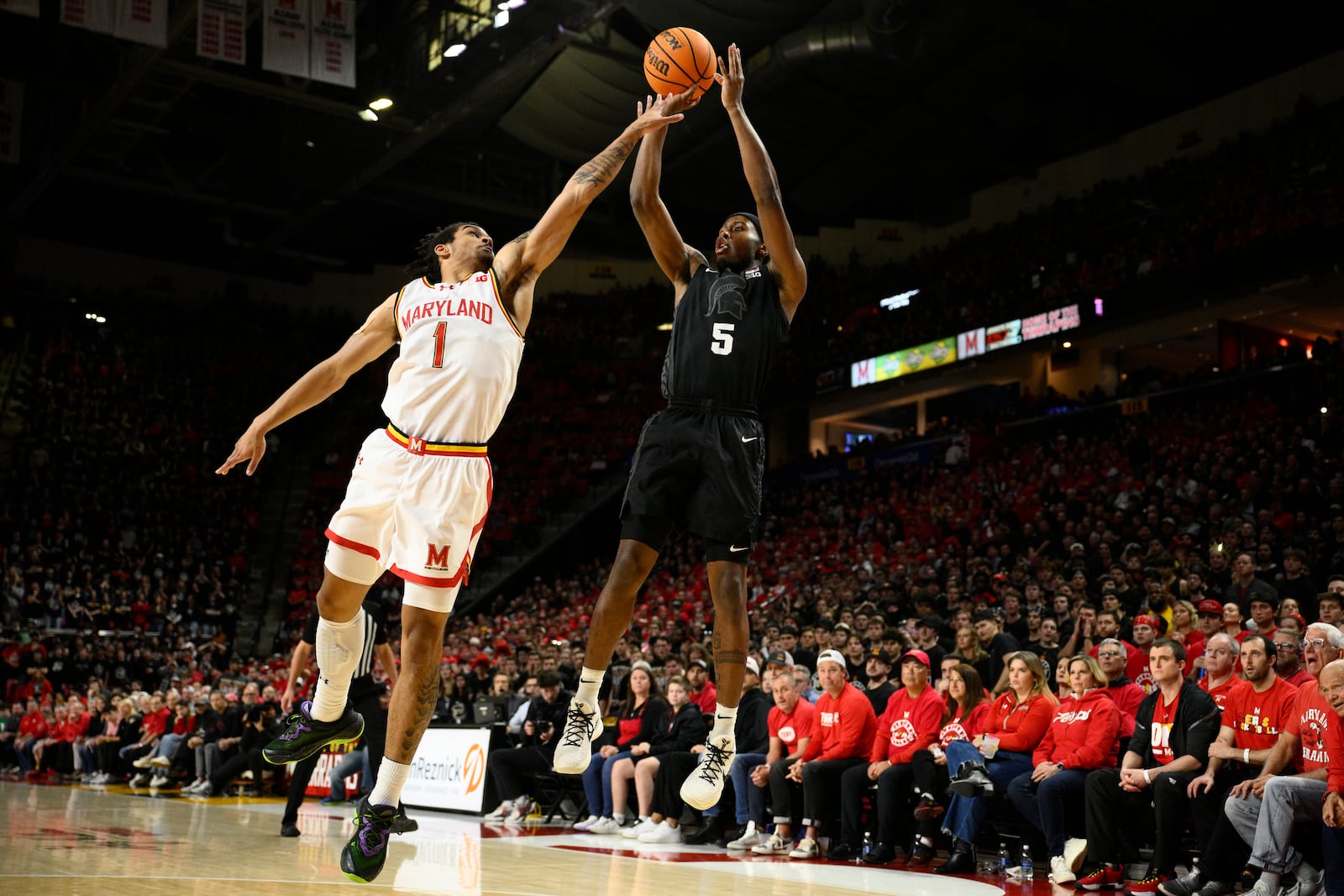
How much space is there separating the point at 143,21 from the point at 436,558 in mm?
16801

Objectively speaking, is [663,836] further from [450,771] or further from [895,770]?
[450,771]

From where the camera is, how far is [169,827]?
10.9 m

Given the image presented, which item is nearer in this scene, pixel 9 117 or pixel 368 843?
pixel 368 843

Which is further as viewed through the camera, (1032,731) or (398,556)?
(1032,731)

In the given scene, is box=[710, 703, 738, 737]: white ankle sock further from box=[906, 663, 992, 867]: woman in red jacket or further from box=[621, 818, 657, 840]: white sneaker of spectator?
box=[621, 818, 657, 840]: white sneaker of spectator

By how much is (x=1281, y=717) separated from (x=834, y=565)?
14.4 metres

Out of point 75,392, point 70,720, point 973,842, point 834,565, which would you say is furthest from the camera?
point 75,392

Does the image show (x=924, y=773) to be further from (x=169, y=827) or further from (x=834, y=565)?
(x=834, y=565)

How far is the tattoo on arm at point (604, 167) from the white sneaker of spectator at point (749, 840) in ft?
22.6

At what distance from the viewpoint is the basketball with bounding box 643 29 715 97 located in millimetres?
5570

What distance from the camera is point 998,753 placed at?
9.45 m

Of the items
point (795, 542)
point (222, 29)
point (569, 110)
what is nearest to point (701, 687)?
point (795, 542)

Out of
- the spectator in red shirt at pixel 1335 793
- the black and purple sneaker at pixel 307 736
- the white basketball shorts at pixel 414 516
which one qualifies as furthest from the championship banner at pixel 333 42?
the spectator in red shirt at pixel 1335 793

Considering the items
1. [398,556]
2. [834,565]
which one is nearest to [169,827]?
[398,556]
